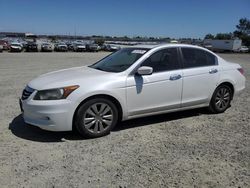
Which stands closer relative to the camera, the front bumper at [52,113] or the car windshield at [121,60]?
the front bumper at [52,113]

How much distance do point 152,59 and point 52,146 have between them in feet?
7.92

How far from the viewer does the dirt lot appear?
3771mm

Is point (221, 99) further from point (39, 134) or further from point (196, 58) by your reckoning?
point (39, 134)

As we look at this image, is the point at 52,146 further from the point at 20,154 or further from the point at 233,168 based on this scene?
the point at 233,168

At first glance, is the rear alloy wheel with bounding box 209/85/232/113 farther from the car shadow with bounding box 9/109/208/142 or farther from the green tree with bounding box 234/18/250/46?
the green tree with bounding box 234/18/250/46

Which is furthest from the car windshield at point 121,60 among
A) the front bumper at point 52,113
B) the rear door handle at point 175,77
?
the front bumper at point 52,113

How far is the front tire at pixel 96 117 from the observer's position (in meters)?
5.02

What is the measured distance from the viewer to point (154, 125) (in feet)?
19.6

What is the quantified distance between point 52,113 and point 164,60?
2395 millimetres

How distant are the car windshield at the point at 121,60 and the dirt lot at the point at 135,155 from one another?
1.14 m

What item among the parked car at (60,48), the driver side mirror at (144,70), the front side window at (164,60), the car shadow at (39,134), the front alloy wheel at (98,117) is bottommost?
the parked car at (60,48)

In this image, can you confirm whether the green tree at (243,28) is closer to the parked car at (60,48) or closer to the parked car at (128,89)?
the parked car at (60,48)

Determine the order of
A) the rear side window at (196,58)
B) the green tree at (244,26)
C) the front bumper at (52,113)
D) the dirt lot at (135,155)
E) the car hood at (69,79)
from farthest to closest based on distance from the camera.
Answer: the green tree at (244,26)
the rear side window at (196,58)
the car hood at (69,79)
the front bumper at (52,113)
the dirt lot at (135,155)

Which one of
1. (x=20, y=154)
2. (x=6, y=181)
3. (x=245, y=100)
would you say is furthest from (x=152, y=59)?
(x=245, y=100)
